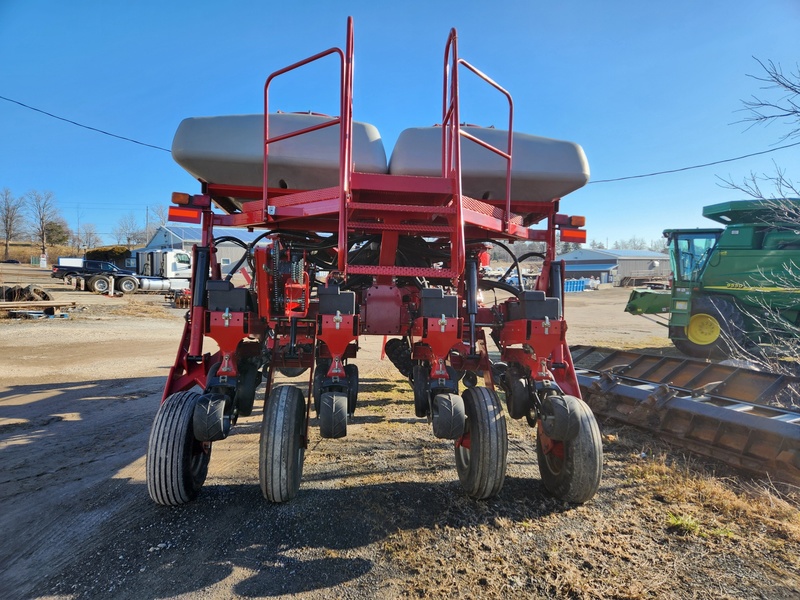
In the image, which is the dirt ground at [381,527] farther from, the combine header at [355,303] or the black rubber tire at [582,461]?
the combine header at [355,303]

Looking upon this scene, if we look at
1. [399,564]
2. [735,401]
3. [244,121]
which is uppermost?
[244,121]

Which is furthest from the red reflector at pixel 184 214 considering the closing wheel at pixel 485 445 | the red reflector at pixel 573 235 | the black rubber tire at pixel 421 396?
the red reflector at pixel 573 235

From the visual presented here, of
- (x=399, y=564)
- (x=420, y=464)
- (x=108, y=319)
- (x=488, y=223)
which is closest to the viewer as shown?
(x=399, y=564)

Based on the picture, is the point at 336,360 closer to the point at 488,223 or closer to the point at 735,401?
the point at 488,223

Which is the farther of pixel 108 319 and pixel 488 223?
pixel 108 319

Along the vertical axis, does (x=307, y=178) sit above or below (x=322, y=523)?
above

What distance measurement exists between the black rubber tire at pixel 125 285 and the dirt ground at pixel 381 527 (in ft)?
76.8

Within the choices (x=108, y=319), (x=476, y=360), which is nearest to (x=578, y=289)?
(x=108, y=319)

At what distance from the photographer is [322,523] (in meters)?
2.96

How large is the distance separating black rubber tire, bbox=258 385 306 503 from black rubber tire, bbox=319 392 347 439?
0.74 ft

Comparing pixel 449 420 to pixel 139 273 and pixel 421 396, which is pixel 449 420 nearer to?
pixel 421 396

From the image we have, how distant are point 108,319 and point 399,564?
15.3 metres

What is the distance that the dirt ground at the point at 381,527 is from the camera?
2387 millimetres

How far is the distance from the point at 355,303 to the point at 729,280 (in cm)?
973
